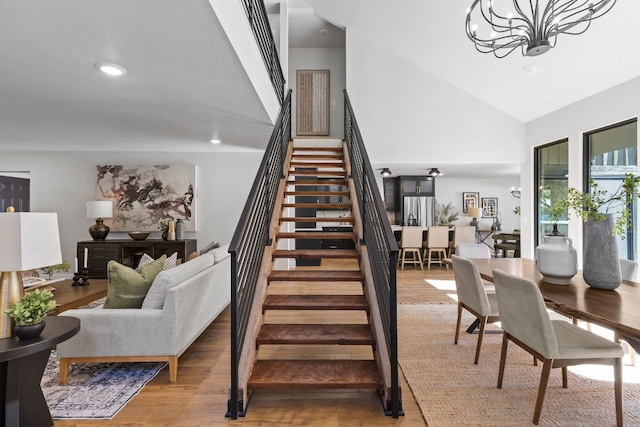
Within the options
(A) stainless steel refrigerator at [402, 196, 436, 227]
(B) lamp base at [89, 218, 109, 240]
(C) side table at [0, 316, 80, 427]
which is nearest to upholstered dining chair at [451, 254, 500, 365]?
(C) side table at [0, 316, 80, 427]

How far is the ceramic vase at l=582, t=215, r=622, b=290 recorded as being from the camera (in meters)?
2.15

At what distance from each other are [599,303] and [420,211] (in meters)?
6.66

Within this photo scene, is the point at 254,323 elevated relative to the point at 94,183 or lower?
lower

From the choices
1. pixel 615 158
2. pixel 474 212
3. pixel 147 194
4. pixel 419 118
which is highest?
pixel 419 118

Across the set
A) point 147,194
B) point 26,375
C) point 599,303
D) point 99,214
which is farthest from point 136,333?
point 147,194

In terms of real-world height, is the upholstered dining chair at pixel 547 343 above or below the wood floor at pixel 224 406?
above

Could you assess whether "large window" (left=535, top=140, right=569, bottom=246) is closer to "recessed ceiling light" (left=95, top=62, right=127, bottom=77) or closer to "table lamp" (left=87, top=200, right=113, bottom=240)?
"recessed ceiling light" (left=95, top=62, right=127, bottom=77)

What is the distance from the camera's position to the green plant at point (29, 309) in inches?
68.2

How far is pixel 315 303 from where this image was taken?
8.75ft

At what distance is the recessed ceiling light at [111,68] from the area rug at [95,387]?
243 centimetres

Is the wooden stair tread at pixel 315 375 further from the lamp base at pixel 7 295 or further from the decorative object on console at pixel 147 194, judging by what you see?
the decorative object on console at pixel 147 194

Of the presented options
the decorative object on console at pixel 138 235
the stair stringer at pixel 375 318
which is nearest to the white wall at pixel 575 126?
the stair stringer at pixel 375 318

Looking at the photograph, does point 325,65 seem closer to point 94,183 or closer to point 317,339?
point 94,183

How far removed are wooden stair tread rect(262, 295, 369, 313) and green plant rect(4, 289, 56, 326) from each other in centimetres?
138
